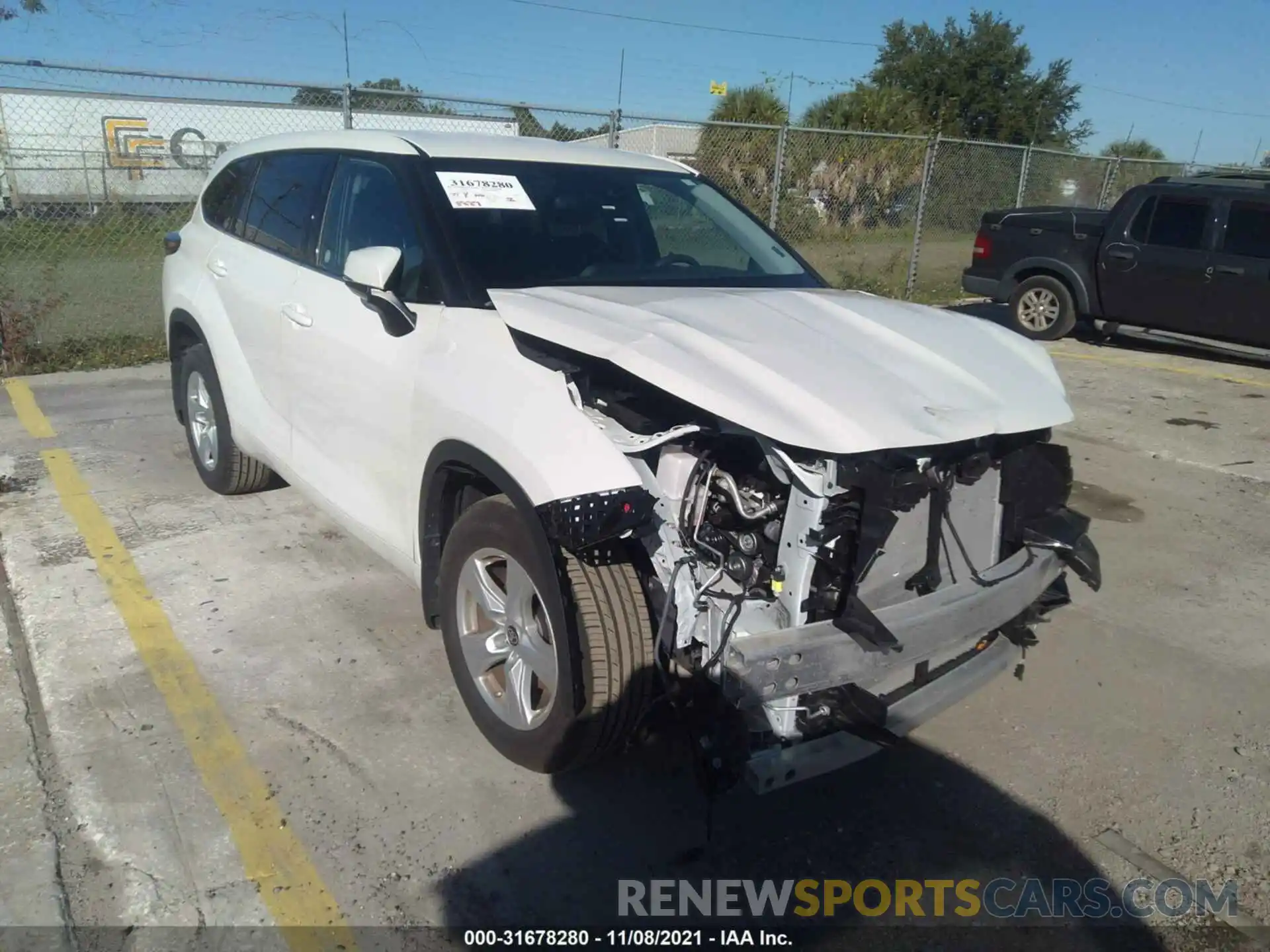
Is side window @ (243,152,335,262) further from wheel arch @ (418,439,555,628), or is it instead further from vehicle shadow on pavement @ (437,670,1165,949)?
vehicle shadow on pavement @ (437,670,1165,949)

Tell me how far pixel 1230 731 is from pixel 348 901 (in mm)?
3114

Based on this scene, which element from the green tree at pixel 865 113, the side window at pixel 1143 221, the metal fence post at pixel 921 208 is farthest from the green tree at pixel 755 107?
the side window at pixel 1143 221

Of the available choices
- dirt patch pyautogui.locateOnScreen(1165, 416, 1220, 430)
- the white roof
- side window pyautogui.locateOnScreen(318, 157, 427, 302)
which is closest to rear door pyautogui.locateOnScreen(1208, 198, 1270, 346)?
dirt patch pyautogui.locateOnScreen(1165, 416, 1220, 430)

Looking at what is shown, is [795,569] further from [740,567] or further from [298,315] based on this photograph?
[298,315]

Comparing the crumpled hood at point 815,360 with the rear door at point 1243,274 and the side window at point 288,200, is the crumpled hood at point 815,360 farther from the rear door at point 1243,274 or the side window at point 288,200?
the rear door at point 1243,274

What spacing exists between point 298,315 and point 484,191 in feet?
3.16

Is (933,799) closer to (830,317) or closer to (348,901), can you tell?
(830,317)

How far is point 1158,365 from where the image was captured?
10109 mm

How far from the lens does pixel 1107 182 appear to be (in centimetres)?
1828

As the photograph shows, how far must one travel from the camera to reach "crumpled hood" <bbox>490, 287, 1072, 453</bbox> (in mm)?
2461

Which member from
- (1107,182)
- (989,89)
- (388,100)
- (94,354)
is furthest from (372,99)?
(989,89)

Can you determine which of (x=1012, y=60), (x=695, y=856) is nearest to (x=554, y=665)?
(x=695, y=856)

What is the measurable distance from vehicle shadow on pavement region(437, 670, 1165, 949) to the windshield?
5.56 ft

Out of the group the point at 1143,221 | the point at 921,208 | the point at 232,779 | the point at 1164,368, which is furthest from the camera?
the point at 921,208
